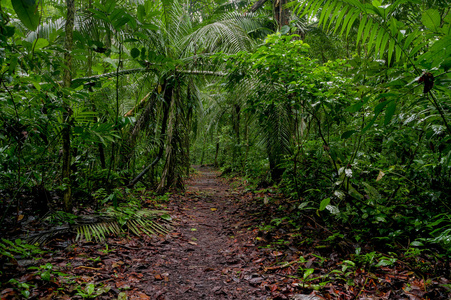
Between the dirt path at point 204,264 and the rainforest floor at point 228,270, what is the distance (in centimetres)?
1

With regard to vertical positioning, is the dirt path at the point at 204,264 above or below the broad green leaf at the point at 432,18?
below

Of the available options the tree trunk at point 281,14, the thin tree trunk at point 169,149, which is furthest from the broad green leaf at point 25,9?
the tree trunk at point 281,14

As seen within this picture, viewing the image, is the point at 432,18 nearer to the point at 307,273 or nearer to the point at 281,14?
the point at 307,273

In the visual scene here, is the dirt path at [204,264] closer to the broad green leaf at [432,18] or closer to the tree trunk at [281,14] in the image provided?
the broad green leaf at [432,18]

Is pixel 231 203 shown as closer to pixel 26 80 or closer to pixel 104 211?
pixel 104 211

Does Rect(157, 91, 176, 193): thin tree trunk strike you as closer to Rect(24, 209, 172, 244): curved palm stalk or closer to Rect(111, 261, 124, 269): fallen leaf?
Rect(24, 209, 172, 244): curved palm stalk

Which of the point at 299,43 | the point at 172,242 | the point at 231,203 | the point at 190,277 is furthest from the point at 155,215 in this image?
the point at 299,43

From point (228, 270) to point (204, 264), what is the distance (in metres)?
0.35

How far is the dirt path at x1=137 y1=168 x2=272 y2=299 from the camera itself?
2.23 meters

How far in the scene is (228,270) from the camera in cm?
265

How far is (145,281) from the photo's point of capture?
7.60ft

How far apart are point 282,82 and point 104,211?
3.21 metres

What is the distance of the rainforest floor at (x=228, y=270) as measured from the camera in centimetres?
190

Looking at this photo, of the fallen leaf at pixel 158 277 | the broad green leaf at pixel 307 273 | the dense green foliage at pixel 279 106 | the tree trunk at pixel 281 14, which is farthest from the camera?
the tree trunk at pixel 281 14
